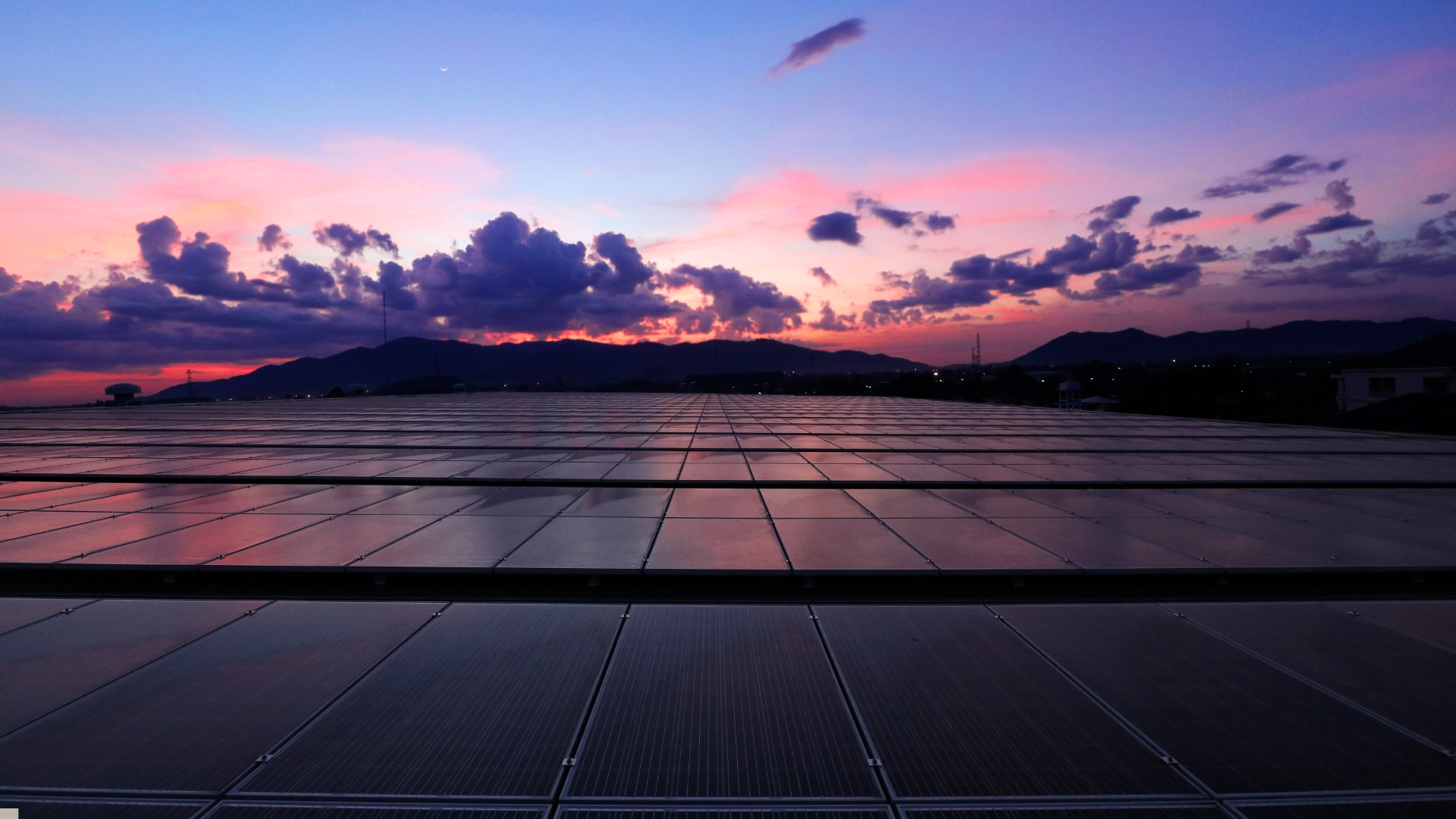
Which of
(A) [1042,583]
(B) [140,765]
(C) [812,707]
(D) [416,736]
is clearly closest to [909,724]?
(C) [812,707]

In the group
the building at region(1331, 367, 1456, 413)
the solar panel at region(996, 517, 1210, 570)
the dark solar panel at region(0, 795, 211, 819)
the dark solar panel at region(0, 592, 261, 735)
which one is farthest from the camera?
the building at region(1331, 367, 1456, 413)

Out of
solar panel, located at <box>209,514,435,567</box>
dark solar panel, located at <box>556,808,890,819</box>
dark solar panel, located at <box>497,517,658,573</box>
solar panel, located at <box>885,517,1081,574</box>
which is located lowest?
dark solar panel, located at <box>556,808,890,819</box>

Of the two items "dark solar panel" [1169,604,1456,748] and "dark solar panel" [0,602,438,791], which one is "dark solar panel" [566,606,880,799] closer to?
"dark solar panel" [0,602,438,791]

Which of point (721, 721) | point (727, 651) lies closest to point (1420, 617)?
point (727, 651)

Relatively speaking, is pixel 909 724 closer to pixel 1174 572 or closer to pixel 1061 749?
pixel 1061 749

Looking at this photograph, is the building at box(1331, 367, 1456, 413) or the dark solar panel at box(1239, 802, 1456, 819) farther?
the building at box(1331, 367, 1456, 413)

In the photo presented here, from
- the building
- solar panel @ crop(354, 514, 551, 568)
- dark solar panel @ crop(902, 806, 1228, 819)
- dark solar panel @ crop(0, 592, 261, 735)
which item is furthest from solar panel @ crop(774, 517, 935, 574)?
the building
